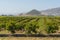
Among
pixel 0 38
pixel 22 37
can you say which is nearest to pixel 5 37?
pixel 0 38

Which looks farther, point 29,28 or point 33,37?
point 29,28

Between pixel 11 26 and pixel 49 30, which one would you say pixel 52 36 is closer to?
pixel 49 30

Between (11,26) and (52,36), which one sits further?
(11,26)

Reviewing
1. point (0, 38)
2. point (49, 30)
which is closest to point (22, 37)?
point (0, 38)

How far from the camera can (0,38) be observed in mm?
17859

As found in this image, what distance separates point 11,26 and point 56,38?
8.70 m

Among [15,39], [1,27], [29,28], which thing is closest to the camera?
[15,39]

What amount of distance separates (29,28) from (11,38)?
5407mm

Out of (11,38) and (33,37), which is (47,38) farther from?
(11,38)

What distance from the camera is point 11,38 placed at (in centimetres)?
1805

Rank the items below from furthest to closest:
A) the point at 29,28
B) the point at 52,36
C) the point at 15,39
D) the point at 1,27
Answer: the point at 1,27 → the point at 29,28 → the point at 52,36 → the point at 15,39

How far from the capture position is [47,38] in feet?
58.6

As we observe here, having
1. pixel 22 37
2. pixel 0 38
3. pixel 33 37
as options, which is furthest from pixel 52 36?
pixel 0 38

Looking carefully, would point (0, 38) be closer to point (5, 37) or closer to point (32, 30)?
point (5, 37)
